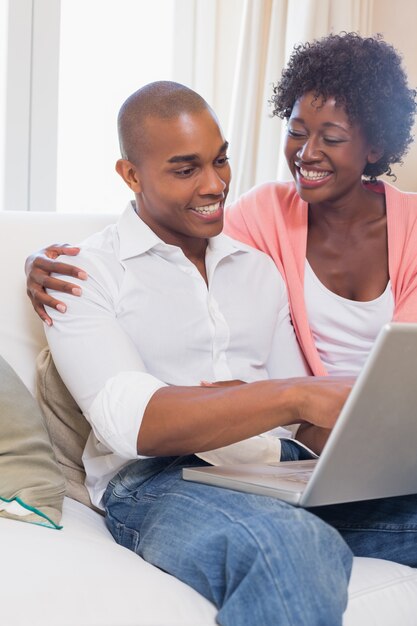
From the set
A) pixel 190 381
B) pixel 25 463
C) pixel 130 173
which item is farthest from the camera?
pixel 130 173

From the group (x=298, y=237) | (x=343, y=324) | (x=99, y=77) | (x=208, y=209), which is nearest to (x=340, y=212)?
(x=298, y=237)

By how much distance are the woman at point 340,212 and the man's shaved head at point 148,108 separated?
0.30 metres

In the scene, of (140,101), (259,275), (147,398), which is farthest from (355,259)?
(147,398)

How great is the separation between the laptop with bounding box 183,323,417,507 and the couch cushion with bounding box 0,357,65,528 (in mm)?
299

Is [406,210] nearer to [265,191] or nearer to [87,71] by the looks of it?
[265,191]

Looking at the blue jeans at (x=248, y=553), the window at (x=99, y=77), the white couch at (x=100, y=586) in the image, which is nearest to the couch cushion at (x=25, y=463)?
the white couch at (x=100, y=586)

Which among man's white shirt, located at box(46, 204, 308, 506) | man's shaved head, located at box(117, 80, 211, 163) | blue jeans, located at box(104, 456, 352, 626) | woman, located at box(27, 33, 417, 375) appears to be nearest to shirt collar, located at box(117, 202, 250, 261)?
man's white shirt, located at box(46, 204, 308, 506)

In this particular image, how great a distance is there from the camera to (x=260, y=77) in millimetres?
3262

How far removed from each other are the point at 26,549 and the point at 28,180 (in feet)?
6.75

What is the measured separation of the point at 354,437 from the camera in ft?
3.52

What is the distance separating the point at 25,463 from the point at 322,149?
834 mm

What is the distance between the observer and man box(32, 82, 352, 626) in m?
1.12

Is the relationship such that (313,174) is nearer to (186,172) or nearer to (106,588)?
(186,172)

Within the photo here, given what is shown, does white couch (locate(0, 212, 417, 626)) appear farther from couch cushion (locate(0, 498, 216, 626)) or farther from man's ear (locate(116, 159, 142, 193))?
man's ear (locate(116, 159, 142, 193))
